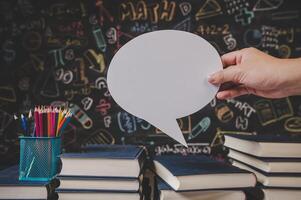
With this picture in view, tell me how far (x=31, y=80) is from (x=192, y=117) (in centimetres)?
71

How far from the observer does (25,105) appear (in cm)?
139

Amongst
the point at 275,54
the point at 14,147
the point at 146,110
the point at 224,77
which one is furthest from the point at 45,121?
the point at 275,54

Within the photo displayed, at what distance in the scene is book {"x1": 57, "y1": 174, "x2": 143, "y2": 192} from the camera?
92 centimetres

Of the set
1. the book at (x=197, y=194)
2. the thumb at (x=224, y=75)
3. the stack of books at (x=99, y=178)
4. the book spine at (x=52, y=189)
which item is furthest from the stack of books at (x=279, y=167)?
the book spine at (x=52, y=189)

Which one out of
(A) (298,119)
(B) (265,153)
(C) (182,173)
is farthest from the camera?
(A) (298,119)

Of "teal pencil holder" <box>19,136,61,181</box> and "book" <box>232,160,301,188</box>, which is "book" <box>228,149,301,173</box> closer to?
"book" <box>232,160,301,188</box>

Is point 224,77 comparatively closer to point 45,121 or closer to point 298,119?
point 45,121

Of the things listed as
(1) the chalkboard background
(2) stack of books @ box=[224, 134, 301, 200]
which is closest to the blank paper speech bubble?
(2) stack of books @ box=[224, 134, 301, 200]

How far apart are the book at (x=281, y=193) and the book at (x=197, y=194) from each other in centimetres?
10

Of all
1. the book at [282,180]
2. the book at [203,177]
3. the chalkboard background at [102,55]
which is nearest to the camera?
the book at [203,177]

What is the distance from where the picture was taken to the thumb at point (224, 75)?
0.89 m

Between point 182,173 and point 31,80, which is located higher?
point 31,80

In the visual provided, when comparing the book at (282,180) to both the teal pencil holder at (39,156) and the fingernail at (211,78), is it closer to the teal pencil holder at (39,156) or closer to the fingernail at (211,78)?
the fingernail at (211,78)

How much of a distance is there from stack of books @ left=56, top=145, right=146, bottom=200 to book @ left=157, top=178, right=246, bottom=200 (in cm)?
8
